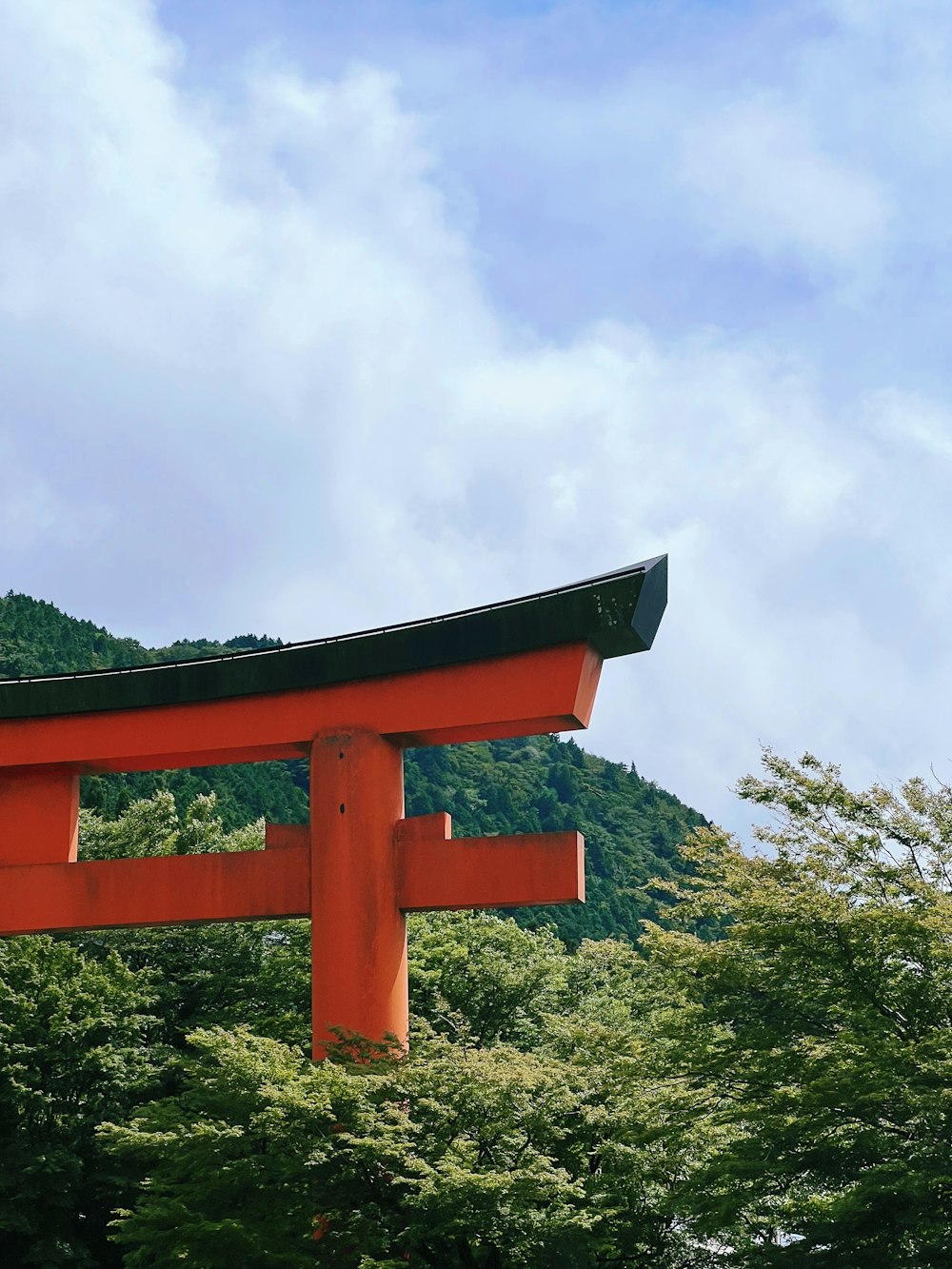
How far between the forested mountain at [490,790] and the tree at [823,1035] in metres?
25.5

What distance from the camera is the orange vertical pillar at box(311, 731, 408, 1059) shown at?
15.3 m

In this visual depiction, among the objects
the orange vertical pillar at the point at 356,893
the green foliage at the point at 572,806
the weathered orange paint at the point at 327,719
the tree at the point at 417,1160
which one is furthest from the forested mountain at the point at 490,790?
the tree at the point at 417,1160

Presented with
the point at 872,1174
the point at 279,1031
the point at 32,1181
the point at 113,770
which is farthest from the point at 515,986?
the point at 872,1174

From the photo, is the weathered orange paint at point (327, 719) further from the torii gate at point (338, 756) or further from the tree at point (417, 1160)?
the tree at point (417, 1160)

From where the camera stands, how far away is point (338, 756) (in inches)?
627

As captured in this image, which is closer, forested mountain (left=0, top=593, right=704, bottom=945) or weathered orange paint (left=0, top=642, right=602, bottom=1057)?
weathered orange paint (left=0, top=642, right=602, bottom=1057)

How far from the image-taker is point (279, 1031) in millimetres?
22516

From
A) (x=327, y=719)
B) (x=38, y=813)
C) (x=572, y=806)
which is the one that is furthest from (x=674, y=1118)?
(x=572, y=806)

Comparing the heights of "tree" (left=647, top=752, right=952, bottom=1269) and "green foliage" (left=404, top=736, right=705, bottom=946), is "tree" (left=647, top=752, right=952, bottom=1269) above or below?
below

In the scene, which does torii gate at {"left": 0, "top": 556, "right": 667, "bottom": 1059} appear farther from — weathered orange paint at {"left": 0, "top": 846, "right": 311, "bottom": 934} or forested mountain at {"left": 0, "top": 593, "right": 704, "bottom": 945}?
forested mountain at {"left": 0, "top": 593, "right": 704, "bottom": 945}

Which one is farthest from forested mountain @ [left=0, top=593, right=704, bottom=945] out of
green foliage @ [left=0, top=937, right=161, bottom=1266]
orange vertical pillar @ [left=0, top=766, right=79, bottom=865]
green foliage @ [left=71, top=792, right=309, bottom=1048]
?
orange vertical pillar @ [left=0, top=766, right=79, bottom=865]

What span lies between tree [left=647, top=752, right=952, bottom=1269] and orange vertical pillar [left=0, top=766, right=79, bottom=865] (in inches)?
268

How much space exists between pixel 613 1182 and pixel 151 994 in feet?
34.5

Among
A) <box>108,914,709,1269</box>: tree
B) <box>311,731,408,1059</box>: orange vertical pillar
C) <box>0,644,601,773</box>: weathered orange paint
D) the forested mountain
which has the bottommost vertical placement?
<box>108,914,709,1269</box>: tree
